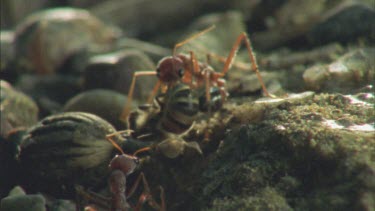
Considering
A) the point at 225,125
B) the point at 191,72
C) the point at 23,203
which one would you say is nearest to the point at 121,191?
the point at 23,203

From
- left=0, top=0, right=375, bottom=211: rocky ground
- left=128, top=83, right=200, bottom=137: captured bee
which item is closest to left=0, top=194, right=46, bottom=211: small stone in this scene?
left=0, top=0, right=375, bottom=211: rocky ground

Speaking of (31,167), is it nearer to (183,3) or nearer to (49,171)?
(49,171)

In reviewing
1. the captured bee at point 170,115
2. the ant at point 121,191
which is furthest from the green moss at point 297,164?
the captured bee at point 170,115

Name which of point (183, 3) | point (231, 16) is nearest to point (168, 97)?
point (231, 16)

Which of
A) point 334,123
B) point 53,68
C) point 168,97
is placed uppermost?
point 334,123

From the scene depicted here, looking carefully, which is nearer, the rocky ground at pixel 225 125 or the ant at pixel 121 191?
the rocky ground at pixel 225 125

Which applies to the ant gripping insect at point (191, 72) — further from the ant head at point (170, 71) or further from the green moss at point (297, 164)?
the green moss at point (297, 164)
